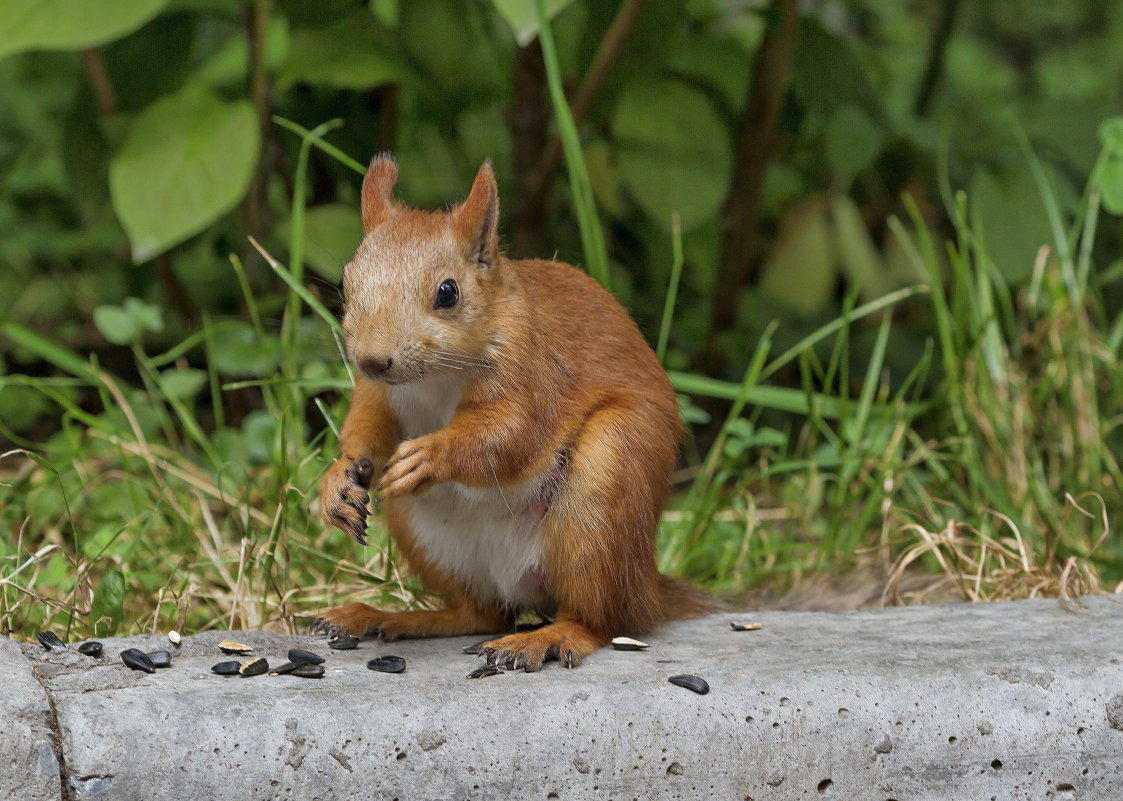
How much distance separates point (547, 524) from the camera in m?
2.28

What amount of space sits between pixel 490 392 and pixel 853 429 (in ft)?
5.49

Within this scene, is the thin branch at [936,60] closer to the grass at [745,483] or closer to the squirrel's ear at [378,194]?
the grass at [745,483]

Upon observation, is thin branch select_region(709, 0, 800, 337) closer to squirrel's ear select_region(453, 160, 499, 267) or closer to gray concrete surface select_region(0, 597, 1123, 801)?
squirrel's ear select_region(453, 160, 499, 267)

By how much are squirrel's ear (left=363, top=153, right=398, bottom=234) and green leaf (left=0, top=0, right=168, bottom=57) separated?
1.05 m

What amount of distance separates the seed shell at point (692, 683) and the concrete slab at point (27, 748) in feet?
2.91

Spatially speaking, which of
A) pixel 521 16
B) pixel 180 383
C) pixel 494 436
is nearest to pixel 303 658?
pixel 494 436

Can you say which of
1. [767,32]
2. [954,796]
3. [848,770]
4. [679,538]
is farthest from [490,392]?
[767,32]

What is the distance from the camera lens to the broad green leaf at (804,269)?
15.1 feet

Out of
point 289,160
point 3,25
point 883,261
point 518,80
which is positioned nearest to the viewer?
point 3,25

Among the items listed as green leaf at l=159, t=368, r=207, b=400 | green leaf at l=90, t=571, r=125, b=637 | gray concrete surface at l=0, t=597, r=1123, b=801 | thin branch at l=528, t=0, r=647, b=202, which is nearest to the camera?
gray concrete surface at l=0, t=597, r=1123, b=801

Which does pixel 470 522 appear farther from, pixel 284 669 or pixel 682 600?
pixel 682 600

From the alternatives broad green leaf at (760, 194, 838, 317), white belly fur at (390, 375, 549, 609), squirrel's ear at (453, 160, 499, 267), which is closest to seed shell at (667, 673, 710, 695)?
white belly fur at (390, 375, 549, 609)

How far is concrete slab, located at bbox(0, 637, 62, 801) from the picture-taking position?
1.68m

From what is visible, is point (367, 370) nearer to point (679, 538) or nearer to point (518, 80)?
point (679, 538)
